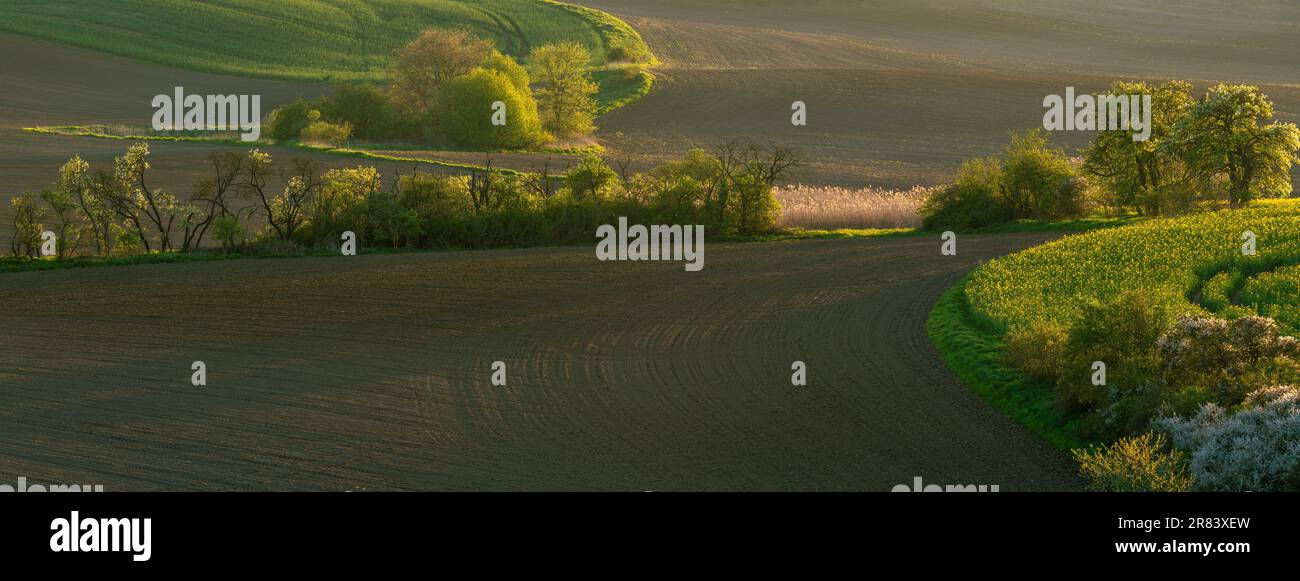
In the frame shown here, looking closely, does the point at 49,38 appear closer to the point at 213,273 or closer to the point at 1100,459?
the point at 213,273

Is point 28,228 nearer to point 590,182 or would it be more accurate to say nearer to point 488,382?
point 590,182

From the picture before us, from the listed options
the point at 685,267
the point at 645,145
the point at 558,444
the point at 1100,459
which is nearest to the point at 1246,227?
the point at 685,267

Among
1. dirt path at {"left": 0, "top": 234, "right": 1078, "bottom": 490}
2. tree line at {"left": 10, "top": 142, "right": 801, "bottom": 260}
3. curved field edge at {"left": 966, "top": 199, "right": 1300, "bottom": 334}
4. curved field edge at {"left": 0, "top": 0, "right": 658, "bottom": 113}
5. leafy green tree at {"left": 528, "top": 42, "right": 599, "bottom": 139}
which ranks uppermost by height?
curved field edge at {"left": 0, "top": 0, "right": 658, "bottom": 113}

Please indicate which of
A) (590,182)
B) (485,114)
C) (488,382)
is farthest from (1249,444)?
(485,114)

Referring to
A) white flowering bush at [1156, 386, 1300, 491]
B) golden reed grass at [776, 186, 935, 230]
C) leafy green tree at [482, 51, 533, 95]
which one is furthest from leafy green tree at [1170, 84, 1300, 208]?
leafy green tree at [482, 51, 533, 95]

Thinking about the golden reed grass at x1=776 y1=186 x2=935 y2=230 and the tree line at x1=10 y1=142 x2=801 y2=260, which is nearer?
the tree line at x1=10 y1=142 x2=801 y2=260

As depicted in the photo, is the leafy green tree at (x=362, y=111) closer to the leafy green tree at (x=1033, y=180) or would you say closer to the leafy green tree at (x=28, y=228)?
the leafy green tree at (x=28, y=228)

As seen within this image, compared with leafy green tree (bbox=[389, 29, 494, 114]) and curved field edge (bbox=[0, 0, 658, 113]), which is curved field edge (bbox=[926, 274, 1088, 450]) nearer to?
leafy green tree (bbox=[389, 29, 494, 114])
